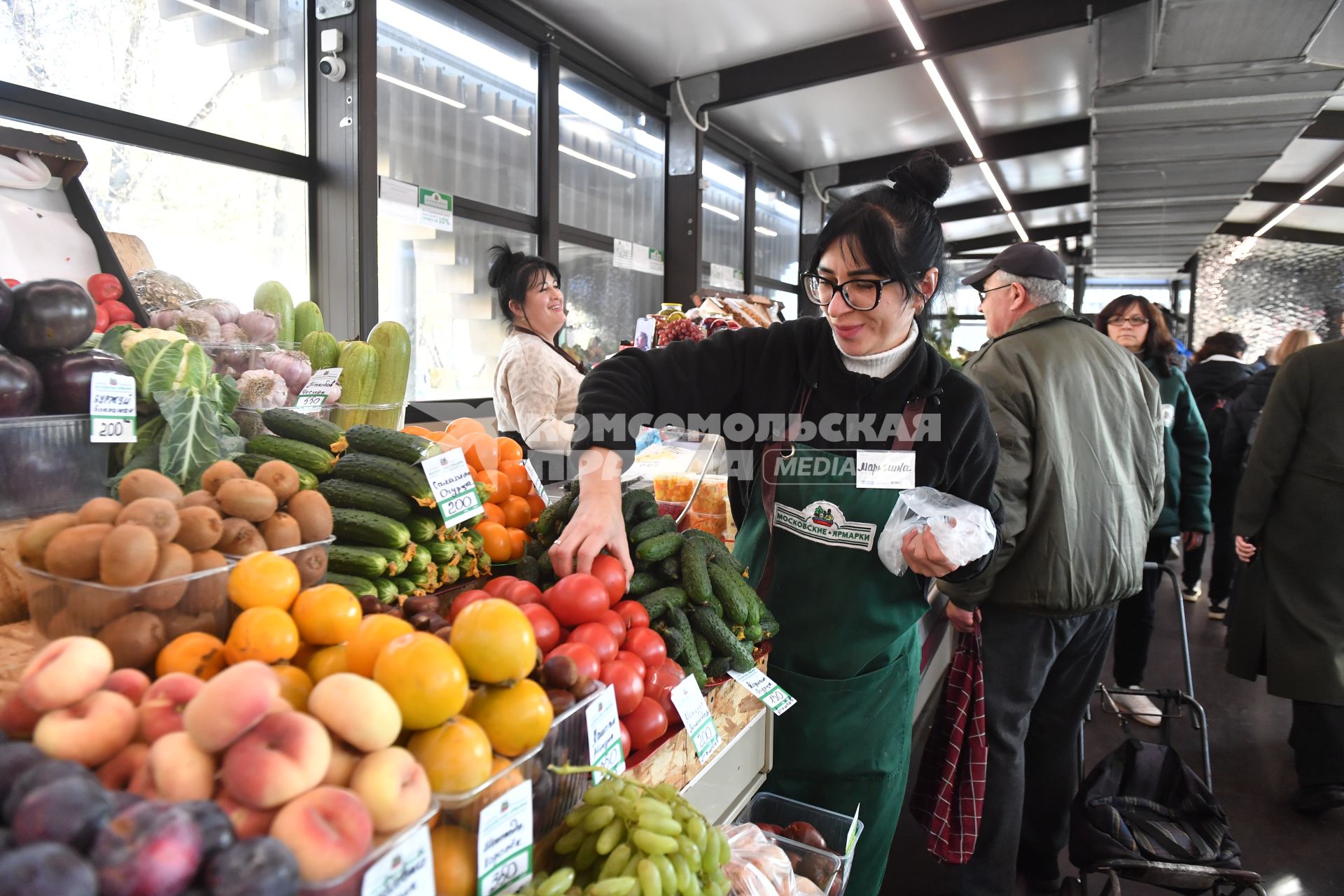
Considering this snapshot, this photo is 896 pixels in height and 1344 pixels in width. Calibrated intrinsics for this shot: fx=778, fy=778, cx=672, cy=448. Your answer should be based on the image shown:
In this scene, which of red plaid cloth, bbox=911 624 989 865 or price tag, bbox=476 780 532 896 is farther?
red plaid cloth, bbox=911 624 989 865

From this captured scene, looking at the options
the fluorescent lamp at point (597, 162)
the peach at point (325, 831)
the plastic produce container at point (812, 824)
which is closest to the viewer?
the peach at point (325, 831)

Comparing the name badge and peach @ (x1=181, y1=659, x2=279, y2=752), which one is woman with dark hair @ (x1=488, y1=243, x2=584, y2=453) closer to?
the name badge

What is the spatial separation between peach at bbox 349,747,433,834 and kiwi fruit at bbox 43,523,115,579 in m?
0.47

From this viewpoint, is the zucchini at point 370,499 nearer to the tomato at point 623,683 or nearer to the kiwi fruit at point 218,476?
the kiwi fruit at point 218,476

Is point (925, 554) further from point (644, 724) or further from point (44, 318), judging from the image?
point (44, 318)

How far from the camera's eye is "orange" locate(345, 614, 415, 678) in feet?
3.08

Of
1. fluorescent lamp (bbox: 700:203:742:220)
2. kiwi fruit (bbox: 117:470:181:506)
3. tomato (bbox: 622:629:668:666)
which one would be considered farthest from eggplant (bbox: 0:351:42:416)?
fluorescent lamp (bbox: 700:203:742:220)

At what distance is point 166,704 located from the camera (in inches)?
30.7

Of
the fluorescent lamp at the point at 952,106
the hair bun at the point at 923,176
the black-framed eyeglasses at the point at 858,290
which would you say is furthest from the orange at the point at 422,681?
the fluorescent lamp at the point at 952,106

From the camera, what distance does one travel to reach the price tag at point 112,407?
1.31 m

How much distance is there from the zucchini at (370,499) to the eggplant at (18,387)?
0.46m

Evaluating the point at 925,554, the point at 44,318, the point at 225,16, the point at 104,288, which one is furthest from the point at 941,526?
the point at 225,16

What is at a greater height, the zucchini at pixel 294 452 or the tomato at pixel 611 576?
the zucchini at pixel 294 452

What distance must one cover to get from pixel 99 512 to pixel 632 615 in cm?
85
